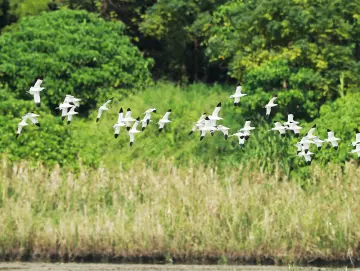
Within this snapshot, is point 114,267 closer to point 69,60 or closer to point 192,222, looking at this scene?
point 192,222

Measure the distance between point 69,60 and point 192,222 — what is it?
29.6ft

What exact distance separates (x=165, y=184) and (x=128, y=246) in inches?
68.7

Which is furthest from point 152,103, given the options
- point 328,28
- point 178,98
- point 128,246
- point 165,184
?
point 128,246

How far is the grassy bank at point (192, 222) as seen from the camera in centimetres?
1684

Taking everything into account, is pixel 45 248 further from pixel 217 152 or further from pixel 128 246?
pixel 217 152

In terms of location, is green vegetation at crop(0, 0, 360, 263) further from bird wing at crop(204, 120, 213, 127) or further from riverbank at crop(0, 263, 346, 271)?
bird wing at crop(204, 120, 213, 127)

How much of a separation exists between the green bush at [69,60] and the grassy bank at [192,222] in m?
6.49

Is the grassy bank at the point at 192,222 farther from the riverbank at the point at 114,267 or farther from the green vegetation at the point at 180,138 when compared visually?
the riverbank at the point at 114,267

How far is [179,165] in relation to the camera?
20.8m

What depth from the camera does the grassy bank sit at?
1684cm

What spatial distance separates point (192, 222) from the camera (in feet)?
A: 55.9

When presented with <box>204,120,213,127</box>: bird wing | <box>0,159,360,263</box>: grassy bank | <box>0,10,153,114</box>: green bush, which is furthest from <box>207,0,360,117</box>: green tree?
<box>204,120,213,127</box>: bird wing

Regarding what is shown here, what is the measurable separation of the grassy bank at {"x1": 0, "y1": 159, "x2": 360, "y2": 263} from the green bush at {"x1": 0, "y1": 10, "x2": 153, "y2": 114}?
649 centimetres

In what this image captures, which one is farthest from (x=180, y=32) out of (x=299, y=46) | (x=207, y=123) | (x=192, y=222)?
(x=207, y=123)
